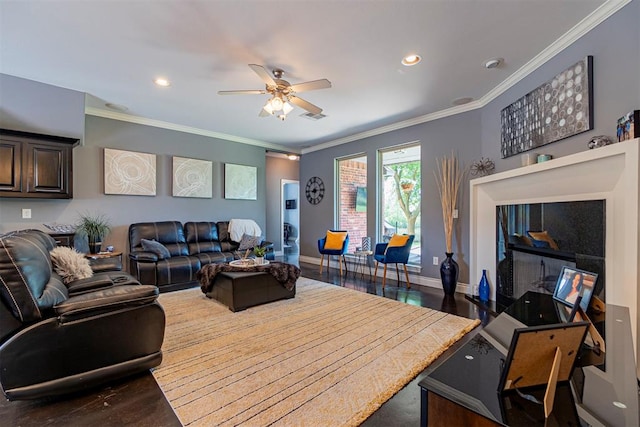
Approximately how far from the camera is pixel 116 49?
2.77 metres

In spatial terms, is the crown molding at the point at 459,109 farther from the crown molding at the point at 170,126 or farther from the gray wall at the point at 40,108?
the gray wall at the point at 40,108

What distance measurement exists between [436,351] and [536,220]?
166cm

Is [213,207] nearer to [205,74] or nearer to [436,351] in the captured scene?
[205,74]

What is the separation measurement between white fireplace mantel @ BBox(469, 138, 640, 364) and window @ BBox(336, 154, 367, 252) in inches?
128

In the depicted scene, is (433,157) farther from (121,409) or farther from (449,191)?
(121,409)

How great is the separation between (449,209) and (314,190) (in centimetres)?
324

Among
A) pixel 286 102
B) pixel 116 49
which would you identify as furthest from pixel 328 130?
pixel 116 49

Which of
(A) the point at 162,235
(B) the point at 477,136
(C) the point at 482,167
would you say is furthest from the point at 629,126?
(A) the point at 162,235

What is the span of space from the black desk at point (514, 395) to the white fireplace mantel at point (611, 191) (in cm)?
108

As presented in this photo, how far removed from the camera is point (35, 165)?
3.52 meters

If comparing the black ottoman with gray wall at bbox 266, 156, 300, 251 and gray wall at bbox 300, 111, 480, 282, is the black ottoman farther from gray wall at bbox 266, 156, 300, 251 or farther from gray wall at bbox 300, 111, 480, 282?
gray wall at bbox 266, 156, 300, 251

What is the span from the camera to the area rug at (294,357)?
65.4 inches

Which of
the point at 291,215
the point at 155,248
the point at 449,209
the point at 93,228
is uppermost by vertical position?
the point at 449,209

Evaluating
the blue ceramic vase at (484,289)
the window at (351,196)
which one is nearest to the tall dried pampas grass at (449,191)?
the blue ceramic vase at (484,289)
